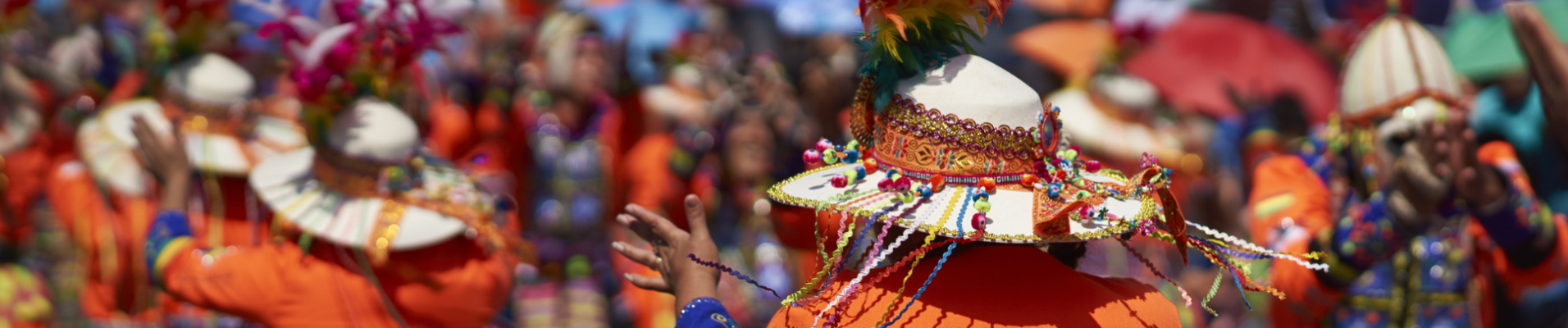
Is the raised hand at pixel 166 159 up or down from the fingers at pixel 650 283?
up

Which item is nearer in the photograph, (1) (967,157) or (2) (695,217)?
(1) (967,157)

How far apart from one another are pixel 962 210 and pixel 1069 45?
6165 mm

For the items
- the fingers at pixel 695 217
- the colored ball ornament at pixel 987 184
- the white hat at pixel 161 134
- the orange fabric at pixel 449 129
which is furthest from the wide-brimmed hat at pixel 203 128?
the colored ball ornament at pixel 987 184

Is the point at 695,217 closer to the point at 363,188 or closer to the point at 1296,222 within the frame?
the point at 363,188

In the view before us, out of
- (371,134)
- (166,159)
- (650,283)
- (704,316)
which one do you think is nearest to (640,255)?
(650,283)

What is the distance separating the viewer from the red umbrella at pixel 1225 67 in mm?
8094

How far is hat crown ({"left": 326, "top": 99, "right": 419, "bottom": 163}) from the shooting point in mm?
3621

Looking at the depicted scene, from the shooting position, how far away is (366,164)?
3686 millimetres

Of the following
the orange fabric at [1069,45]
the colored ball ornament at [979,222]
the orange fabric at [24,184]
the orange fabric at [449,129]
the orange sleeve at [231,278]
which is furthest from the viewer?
the orange fabric at [1069,45]

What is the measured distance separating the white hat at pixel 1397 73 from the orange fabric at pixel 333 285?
2.79 metres

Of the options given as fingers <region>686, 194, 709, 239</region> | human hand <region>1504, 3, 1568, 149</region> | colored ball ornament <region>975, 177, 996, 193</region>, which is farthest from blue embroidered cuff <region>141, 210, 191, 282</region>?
human hand <region>1504, 3, 1568, 149</region>

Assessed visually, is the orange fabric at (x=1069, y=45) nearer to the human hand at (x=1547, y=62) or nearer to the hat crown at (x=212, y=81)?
the human hand at (x=1547, y=62)

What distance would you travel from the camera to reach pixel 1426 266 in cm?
380

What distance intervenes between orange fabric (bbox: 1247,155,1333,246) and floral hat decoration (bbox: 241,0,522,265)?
2.58 m
